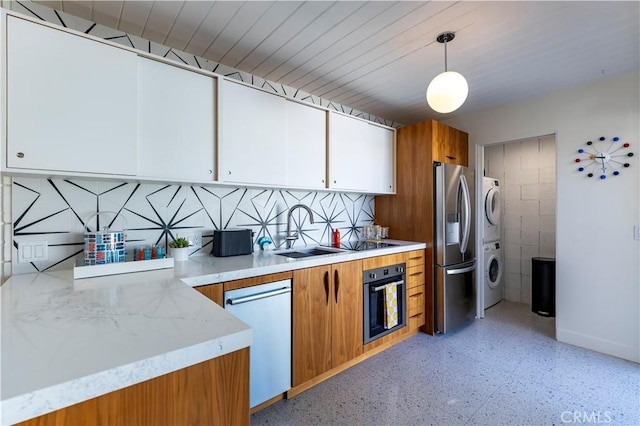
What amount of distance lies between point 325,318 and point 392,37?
1.99 meters

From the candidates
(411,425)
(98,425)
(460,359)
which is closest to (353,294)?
(411,425)

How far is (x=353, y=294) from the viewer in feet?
7.48

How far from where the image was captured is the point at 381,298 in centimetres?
253

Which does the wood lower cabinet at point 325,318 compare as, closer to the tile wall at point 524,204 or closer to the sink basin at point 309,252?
the sink basin at point 309,252

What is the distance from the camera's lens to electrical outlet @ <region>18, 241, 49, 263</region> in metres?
1.53

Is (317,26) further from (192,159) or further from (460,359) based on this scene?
(460,359)

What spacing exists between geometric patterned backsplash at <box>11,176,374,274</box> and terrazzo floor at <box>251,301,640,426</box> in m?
1.25

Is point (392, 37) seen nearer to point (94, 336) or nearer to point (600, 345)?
point (94, 336)

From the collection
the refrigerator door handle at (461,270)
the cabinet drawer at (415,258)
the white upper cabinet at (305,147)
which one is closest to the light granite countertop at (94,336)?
the white upper cabinet at (305,147)

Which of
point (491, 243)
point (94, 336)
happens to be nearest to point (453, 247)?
point (491, 243)

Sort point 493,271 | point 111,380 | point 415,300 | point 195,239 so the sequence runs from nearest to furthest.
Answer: point 111,380 → point 195,239 → point 415,300 → point 493,271

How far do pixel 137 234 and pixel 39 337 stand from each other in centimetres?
122

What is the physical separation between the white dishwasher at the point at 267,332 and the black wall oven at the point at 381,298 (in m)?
0.78

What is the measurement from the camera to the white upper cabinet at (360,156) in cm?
266
